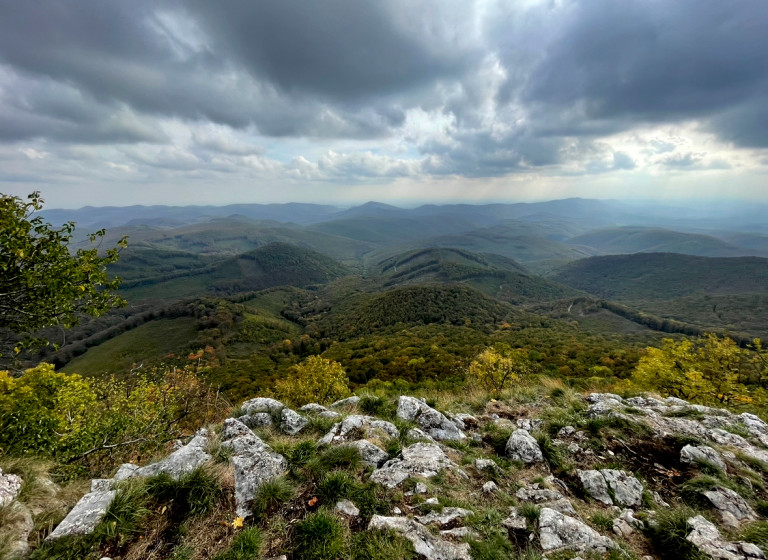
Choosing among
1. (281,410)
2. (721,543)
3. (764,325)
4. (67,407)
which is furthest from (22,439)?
(764,325)

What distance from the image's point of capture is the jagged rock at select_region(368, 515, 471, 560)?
19.0 ft

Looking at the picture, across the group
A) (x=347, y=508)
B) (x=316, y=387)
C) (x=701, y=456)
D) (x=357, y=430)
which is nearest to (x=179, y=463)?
(x=347, y=508)

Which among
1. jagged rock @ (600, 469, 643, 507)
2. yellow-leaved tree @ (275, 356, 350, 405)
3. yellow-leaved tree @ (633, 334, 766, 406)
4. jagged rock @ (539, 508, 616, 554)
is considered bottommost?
yellow-leaved tree @ (275, 356, 350, 405)

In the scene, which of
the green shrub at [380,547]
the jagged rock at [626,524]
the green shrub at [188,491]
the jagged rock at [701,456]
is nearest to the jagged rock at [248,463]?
the green shrub at [188,491]

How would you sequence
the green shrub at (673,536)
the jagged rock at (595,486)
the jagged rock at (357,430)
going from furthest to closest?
1. the jagged rock at (357,430)
2. the jagged rock at (595,486)
3. the green shrub at (673,536)

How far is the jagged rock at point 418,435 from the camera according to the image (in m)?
10.6

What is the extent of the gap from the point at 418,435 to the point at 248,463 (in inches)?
228

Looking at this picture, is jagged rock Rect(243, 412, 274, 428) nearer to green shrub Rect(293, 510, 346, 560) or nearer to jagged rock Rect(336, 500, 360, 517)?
jagged rock Rect(336, 500, 360, 517)

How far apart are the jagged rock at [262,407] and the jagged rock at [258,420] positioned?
0.39 metres

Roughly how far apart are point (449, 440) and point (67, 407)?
604 inches

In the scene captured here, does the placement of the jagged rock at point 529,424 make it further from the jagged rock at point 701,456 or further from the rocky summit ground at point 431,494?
the jagged rock at point 701,456

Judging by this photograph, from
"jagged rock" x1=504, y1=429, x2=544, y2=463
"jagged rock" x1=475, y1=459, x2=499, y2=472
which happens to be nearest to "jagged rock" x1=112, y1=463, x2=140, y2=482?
"jagged rock" x1=475, y1=459, x2=499, y2=472

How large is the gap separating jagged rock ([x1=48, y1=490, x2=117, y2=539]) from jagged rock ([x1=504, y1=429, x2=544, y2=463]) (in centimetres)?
1042

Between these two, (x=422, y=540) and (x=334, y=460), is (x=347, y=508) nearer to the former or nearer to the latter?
(x=334, y=460)
